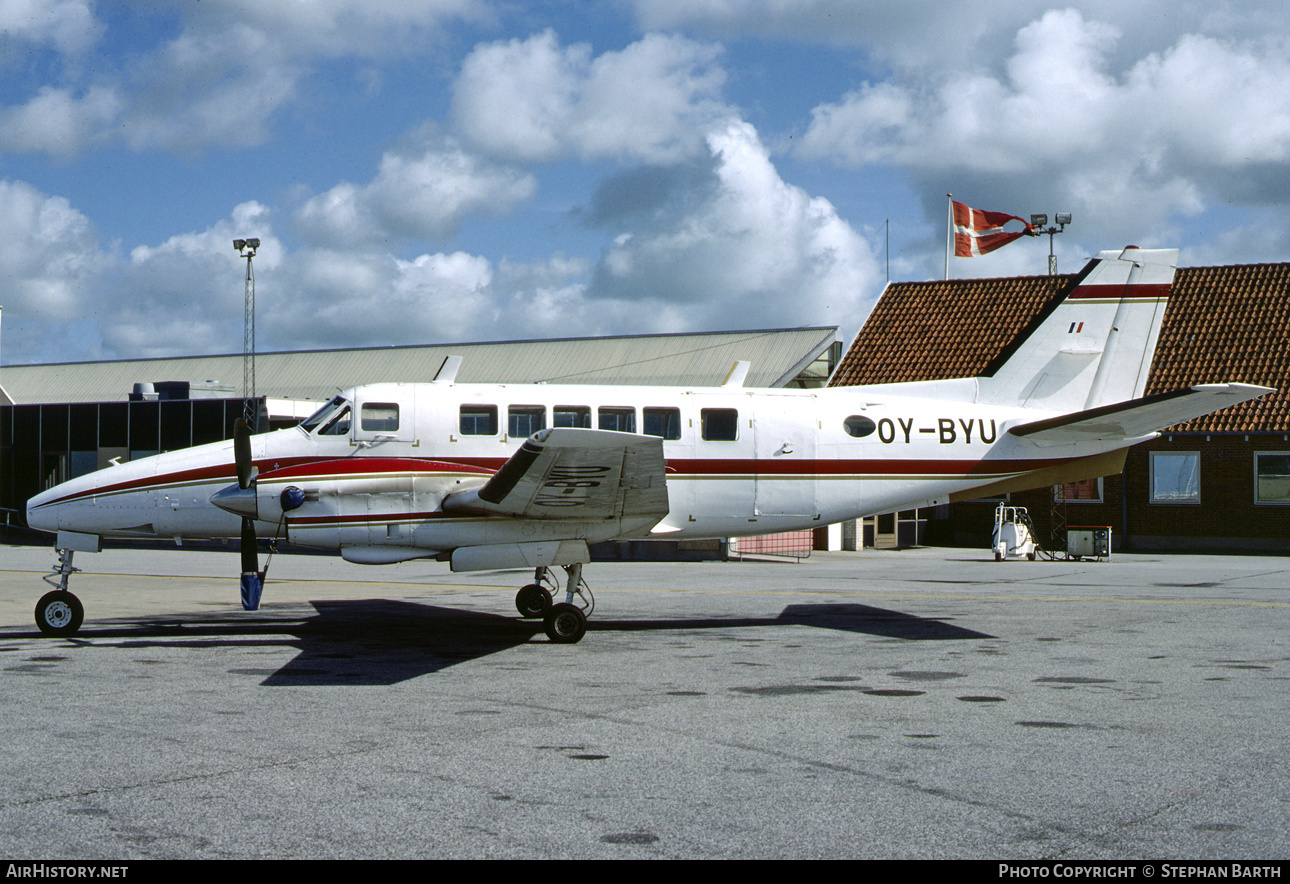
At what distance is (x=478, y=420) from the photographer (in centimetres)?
1502

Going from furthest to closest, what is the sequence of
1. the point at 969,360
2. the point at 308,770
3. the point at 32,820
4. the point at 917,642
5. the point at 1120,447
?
the point at 969,360 < the point at 1120,447 < the point at 917,642 < the point at 308,770 < the point at 32,820

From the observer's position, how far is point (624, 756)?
25.7 ft

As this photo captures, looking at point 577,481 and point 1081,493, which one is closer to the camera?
point 577,481

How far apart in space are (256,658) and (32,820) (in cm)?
649

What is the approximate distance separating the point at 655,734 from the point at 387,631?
768 centimetres

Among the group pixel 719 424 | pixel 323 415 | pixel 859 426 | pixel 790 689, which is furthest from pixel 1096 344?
pixel 323 415

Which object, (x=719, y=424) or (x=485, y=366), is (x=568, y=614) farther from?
(x=485, y=366)

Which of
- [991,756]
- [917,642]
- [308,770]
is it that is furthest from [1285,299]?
[308,770]

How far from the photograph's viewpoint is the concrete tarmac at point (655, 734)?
6.01m

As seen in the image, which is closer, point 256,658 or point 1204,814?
point 1204,814

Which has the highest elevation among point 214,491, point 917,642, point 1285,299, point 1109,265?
point 1285,299

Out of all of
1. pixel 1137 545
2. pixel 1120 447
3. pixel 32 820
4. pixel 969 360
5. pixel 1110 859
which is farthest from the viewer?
pixel 969 360

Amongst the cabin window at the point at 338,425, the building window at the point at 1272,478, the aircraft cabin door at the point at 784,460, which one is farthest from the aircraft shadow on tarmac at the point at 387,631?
the building window at the point at 1272,478

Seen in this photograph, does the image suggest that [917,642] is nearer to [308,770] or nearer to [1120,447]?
[1120,447]
